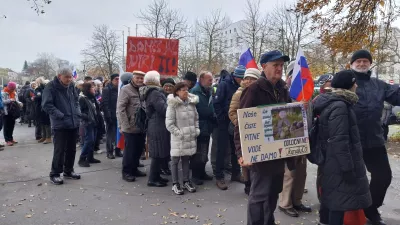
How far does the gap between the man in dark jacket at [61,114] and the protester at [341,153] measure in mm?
4084

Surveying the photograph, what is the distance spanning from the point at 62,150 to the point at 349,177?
4.56 meters

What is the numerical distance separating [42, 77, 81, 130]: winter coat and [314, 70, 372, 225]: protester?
4.07 meters

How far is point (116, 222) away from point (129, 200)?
2.79ft

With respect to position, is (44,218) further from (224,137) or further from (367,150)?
(367,150)

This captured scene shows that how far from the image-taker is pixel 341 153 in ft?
11.2

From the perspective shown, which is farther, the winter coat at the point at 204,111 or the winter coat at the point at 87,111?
the winter coat at the point at 87,111

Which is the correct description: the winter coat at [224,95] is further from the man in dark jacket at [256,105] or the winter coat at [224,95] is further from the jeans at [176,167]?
the man in dark jacket at [256,105]

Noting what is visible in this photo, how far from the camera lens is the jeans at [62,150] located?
5988 millimetres

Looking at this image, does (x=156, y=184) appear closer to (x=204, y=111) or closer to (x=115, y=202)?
(x=115, y=202)

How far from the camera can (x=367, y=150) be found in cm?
423

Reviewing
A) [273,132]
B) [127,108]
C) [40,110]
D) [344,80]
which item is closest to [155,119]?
[127,108]

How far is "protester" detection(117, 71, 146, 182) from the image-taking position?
6176 millimetres

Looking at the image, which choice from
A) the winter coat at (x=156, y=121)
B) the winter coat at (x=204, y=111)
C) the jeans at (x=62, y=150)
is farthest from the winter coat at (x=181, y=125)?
the jeans at (x=62, y=150)

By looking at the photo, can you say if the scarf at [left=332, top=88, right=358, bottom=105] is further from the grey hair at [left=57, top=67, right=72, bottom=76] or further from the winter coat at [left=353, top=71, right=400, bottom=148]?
the grey hair at [left=57, top=67, right=72, bottom=76]
